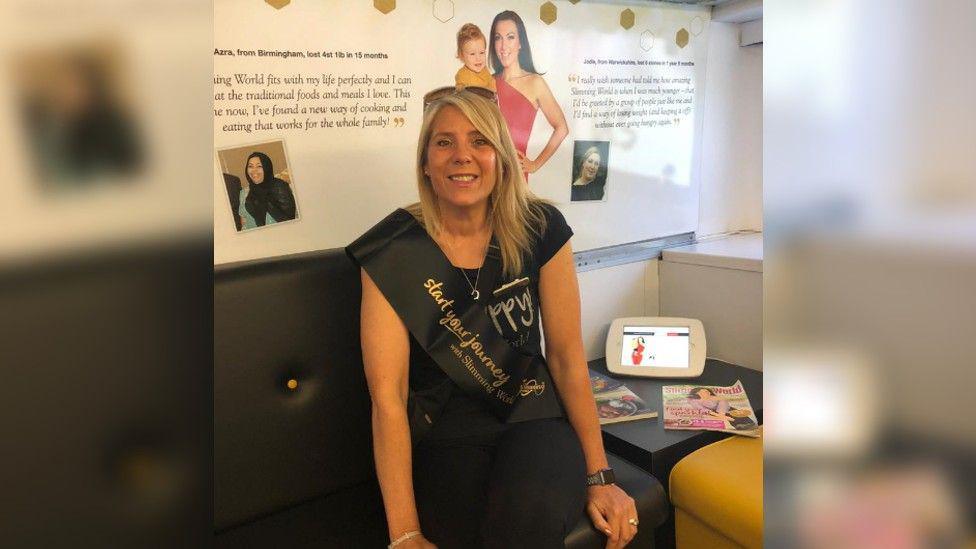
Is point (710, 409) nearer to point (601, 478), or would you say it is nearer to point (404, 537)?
point (601, 478)

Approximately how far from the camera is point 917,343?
0.42 ft

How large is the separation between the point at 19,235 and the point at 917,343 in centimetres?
15

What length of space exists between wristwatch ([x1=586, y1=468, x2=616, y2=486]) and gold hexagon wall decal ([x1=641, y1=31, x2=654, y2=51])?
1.33 meters

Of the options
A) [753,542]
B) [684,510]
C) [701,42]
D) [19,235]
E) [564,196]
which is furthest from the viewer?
[701,42]

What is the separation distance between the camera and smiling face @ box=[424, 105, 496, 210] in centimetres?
153

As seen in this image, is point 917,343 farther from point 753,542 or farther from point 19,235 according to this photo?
point 753,542

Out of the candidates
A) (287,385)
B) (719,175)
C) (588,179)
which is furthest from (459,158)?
(719,175)

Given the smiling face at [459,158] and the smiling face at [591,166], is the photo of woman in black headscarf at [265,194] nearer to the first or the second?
the smiling face at [459,158]

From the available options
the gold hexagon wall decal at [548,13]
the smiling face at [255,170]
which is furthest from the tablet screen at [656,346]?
the smiling face at [255,170]

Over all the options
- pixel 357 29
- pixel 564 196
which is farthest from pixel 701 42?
pixel 357 29

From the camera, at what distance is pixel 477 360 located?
1.46m

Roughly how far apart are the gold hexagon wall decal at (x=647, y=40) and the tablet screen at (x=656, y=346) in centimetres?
85

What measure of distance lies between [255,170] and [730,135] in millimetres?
1635

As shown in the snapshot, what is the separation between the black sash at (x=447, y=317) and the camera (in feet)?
4.75
